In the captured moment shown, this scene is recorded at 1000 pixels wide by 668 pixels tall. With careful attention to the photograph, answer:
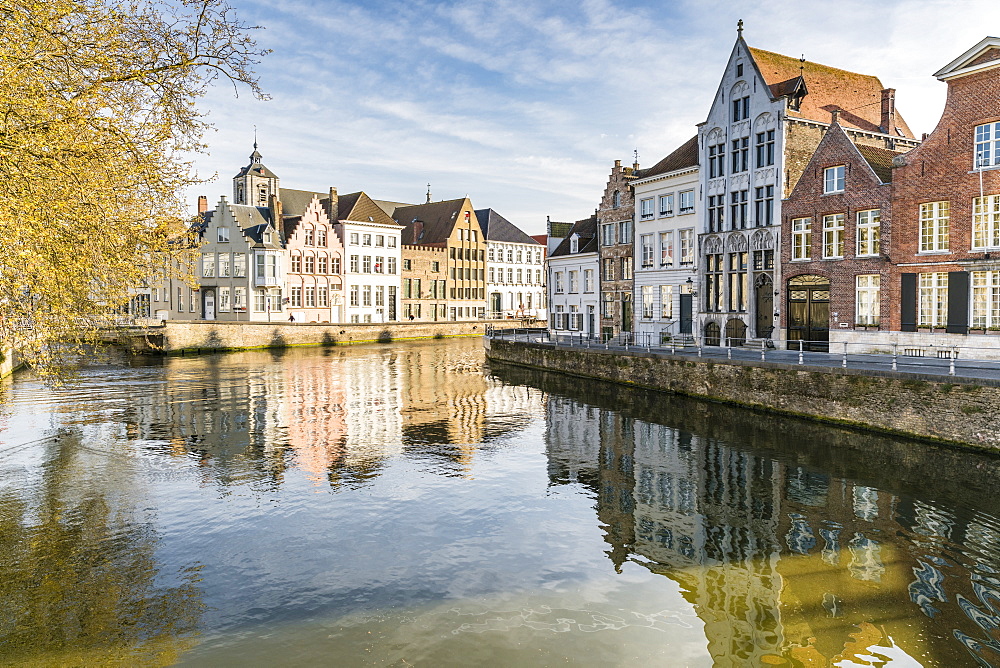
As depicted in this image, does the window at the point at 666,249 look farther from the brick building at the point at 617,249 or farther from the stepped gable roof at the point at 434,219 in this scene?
the stepped gable roof at the point at 434,219

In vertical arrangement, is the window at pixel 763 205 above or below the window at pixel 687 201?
below

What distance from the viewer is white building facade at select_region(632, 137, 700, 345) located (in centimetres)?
4231

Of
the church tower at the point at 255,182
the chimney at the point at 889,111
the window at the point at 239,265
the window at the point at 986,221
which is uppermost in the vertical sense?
the church tower at the point at 255,182

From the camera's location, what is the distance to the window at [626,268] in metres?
48.3

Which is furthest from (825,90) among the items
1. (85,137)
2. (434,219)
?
(434,219)

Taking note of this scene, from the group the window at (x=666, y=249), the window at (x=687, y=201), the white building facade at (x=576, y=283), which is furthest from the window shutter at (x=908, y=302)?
the white building facade at (x=576, y=283)

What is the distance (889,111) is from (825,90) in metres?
3.57

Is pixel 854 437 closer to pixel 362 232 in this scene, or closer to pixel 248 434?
pixel 248 434

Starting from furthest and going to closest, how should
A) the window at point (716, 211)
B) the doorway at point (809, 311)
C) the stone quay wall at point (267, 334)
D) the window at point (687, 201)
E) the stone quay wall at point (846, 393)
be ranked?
the stone quay wall at point (267, 334), the window at point (687, 201), the window at point (716, 211), the doorway at point (809, 311), the stone quay wall at point (846, 393)

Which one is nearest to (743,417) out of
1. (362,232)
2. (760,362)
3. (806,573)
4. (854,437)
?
(760,362)

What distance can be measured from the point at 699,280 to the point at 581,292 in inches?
Result: 523

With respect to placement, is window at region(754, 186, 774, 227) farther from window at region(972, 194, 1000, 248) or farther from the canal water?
the canal water

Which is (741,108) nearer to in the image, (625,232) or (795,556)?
(625,232)

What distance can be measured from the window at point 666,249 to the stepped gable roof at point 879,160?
1275cm
